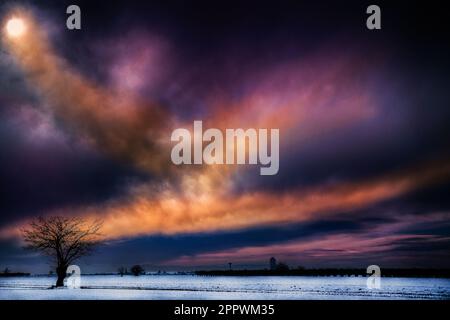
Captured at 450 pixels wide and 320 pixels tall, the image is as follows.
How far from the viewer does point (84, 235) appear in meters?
32.8
